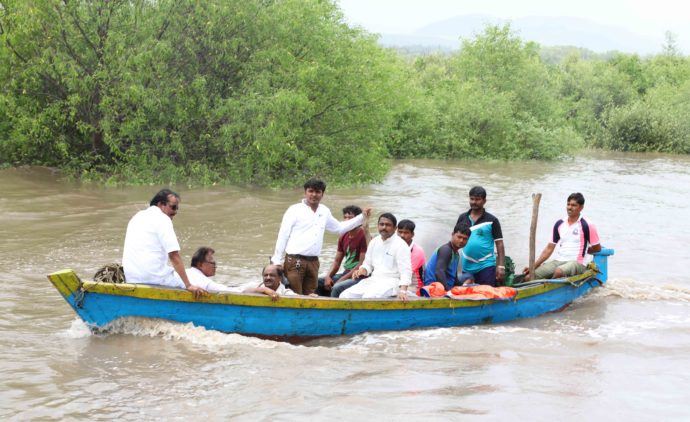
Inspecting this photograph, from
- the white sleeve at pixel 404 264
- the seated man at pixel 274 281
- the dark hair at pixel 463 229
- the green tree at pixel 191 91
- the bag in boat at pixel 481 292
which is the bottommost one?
the bag in boat at pixel 481 292

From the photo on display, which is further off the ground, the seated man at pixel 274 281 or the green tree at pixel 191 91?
the green tree at pixel 191 91

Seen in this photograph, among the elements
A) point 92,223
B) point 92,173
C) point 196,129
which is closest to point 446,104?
point 196,129

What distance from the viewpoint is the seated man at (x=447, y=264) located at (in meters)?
8.41

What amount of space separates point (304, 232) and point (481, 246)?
2051mm

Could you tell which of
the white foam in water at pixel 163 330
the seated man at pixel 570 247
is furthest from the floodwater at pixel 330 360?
the seated man at pixel 570 247

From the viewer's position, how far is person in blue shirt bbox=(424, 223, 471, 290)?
27.6 ft

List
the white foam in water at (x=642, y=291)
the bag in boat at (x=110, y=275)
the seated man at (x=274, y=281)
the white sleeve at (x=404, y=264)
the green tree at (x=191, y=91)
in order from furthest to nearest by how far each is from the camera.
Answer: the green tree at (x=191, y=91) < the white foam in water at (x=642, y=291) < the seated man at (x=274, y=281) < the white sleeve at (x=404, y=264) < the bag in boat at (x=110, y=275)

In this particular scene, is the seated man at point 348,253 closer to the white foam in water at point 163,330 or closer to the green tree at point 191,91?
the white foam in water at point 163,330

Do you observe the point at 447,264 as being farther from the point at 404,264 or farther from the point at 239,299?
the point at 239,299

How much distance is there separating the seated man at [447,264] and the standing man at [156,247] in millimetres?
2668

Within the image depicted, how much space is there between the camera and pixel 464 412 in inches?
251

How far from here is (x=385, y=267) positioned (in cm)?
817

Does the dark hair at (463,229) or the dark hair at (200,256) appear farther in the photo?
the dark hair at (463,229)

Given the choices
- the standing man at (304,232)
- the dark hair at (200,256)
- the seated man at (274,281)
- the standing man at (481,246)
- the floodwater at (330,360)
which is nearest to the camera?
the floodwater at (330,360)
